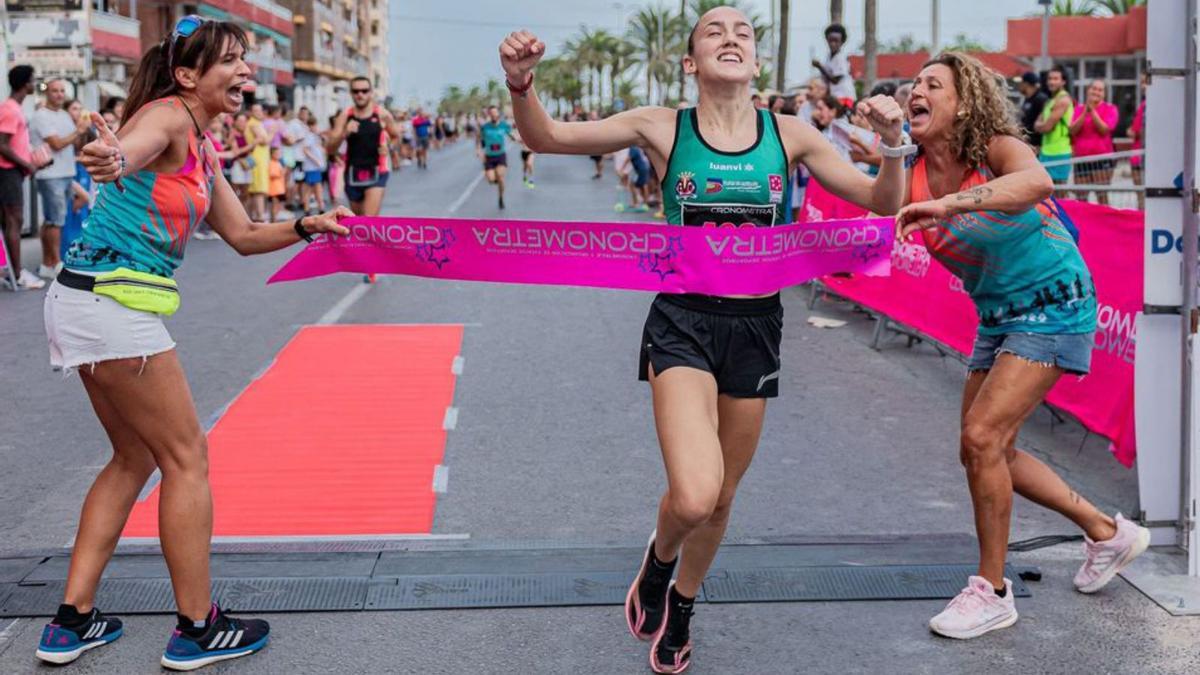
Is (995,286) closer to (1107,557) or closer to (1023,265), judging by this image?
(1023,265)

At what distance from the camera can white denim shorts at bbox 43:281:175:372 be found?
420cm

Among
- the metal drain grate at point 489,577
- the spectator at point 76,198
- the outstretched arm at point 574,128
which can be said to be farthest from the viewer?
the spectator at point 76,198

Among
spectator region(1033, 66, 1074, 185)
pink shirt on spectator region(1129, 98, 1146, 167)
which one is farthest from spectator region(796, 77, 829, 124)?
pink shirt on spectator region(1129, 98, 1146, 167)

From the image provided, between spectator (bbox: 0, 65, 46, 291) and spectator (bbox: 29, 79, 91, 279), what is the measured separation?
472mm

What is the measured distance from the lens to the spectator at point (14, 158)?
1372 cm

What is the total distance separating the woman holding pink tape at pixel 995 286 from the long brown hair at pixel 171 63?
233 centimetres

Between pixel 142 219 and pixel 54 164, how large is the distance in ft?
37.5

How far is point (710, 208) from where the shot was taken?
438 centimetres

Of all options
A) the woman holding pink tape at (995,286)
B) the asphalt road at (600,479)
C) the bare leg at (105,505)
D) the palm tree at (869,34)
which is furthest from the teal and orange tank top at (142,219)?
the palm tree at (869,34)

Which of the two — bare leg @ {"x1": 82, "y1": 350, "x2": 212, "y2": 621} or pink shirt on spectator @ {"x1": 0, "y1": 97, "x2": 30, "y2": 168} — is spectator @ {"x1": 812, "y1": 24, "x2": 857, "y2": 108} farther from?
bare leg @ {"x1": 82, "y1": 350, "x2": 212, "y2": 621}

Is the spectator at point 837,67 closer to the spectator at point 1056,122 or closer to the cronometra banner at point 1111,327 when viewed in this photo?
the spectator at point 1056,122

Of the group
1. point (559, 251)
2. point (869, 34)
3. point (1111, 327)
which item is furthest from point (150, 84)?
point (869, 34)

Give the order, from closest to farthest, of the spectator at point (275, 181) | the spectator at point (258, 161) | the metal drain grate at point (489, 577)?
the metal drain grate at point (489, 577) < the spectator at point (258, 161) < the spectator at point (275, 181)

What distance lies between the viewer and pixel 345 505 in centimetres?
631
